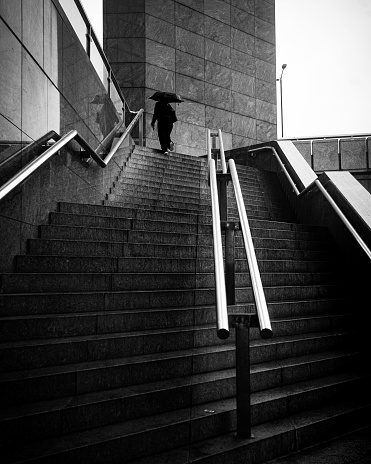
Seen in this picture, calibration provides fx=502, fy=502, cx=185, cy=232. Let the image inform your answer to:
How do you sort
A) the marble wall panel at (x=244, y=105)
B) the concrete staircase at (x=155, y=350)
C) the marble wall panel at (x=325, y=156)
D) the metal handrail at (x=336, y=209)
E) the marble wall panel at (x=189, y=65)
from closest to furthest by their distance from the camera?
the concrete staircase at (x=155, y=350), the metal handrail at (x=336, y=209), the marble wall panel at (x=325, y=156), the marble wall panel at (x=189, y=65), the marble wall panel at (x=244, y=105)

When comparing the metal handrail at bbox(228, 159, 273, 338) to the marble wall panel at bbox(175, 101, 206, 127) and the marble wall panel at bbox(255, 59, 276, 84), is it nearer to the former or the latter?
the marble wall panel at bbox(175, 101, 206, 127)

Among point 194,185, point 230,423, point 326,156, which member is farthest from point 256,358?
point 326,156

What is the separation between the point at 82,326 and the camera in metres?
3.79

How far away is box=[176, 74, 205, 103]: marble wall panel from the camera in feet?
53.2

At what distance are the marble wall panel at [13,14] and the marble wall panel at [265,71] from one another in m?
14.2

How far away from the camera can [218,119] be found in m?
16.9

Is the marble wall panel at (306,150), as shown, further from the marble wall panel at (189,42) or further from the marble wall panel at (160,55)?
the marble wall panel at (189,42)

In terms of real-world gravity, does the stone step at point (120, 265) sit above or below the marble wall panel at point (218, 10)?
below

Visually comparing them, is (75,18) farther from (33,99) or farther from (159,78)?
(159,78)

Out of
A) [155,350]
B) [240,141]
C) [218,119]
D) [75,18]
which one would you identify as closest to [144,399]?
[155,350]

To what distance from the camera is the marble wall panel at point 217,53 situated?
16.9 metres

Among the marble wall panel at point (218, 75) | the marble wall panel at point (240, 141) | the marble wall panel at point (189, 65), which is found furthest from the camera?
the marble wall panel at point (240, 141)

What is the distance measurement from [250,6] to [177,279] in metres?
15.9

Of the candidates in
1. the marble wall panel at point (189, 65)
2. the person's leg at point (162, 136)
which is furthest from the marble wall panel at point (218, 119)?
the person's leg at point (162, 136)
